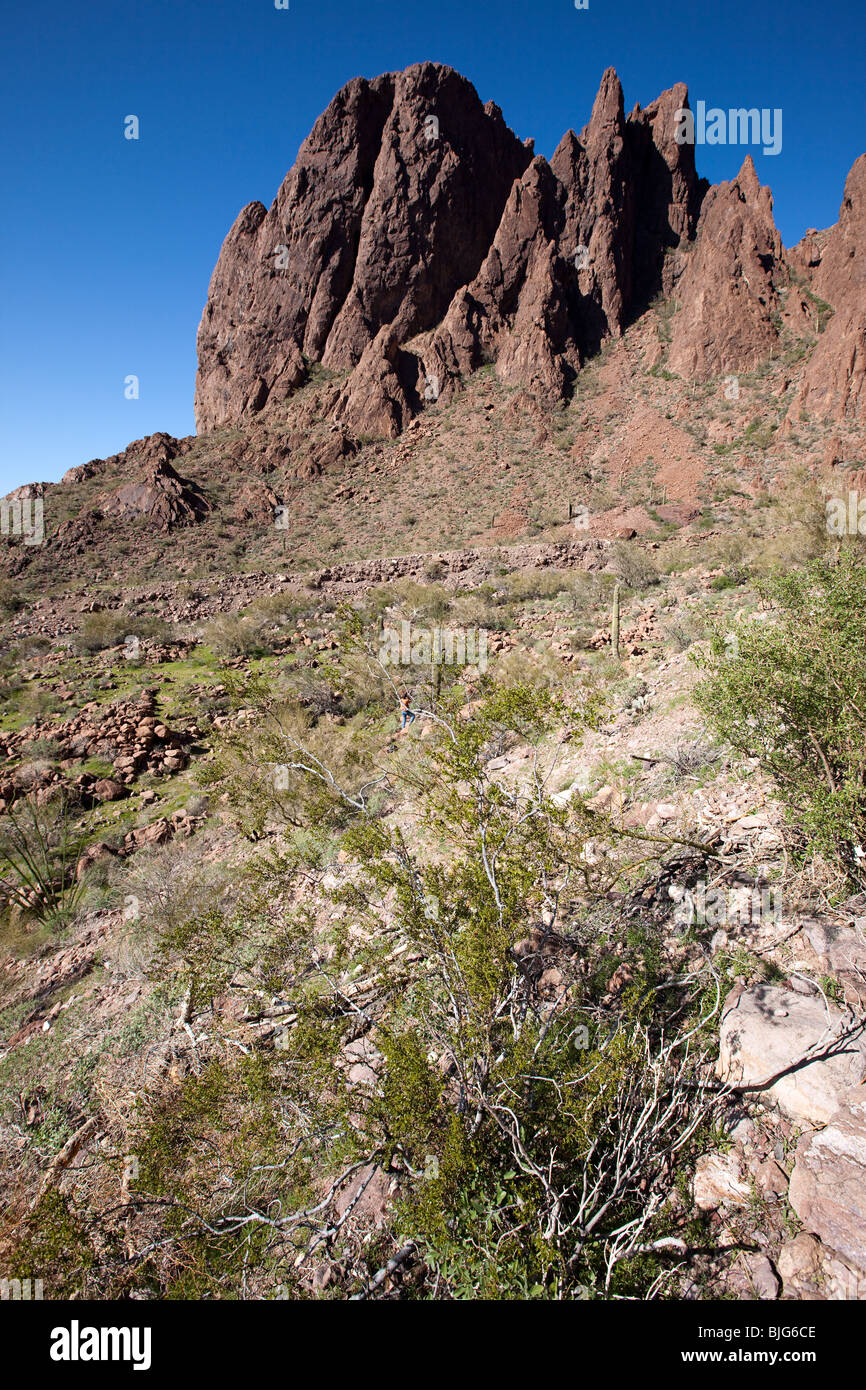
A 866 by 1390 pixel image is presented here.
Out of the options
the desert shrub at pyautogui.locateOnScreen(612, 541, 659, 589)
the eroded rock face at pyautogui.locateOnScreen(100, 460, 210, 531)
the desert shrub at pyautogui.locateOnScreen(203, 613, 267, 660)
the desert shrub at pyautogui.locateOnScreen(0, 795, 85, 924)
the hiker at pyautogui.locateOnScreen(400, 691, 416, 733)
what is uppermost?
the eroded rock face at pyautogui.locateOnScreen(100, 460, 210, 531)

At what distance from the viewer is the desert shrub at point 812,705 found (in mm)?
3375

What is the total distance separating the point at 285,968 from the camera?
4.84 m

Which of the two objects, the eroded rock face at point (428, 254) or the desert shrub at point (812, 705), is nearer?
the desert shrub at point (812, 705)

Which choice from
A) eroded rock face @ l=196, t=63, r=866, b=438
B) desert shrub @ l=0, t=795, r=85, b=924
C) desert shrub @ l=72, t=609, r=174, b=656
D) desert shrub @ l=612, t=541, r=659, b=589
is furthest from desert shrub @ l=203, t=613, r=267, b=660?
eroded rock face @ l=196, t=63, r=866, b=438

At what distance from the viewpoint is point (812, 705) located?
3.63 metres

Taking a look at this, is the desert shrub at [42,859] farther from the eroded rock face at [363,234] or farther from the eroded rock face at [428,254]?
the eroded rock face at [363,234]

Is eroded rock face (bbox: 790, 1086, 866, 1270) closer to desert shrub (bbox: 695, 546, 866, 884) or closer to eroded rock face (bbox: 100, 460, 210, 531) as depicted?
desert shrub (bbox: 695, 546, 866, 884)

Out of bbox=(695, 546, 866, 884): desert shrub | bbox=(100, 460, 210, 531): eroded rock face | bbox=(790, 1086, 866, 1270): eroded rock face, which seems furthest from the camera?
bbox=(100, 460, 210, 531): eroded rock face

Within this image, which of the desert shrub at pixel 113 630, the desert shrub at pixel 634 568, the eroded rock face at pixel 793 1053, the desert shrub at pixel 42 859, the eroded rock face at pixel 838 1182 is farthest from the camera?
the desert shrub at pixel 113 630

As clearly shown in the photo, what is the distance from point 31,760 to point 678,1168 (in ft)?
38.7

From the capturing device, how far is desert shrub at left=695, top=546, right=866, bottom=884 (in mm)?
3375

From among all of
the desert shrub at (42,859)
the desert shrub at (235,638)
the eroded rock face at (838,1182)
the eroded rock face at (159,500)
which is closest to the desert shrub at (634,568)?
the desert shrub at (235,638)

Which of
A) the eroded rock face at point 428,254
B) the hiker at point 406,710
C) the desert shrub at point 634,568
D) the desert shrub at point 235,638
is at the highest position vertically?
the eroded rock face at point 428,254

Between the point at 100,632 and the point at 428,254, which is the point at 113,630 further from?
the point at 428,254
